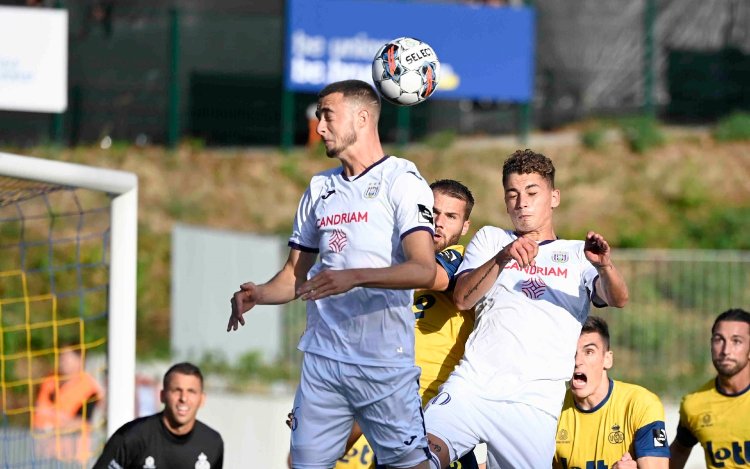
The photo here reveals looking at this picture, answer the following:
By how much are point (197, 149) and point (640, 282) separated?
25.0 ft

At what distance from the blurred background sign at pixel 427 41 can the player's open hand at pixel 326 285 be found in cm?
1356

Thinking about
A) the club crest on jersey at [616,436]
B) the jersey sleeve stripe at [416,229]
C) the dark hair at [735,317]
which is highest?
the jersey sleeve stripe at [416,229]

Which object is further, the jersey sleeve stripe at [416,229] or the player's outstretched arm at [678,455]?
the player's outstretched arm at [678,455]

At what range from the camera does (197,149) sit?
63.6 ft

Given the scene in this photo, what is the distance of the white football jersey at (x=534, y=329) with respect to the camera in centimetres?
621

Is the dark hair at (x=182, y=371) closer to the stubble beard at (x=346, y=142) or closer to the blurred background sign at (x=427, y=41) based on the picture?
the stubble beard at (x=346, y=142)

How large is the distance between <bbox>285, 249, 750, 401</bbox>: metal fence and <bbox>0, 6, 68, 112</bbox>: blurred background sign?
5.50 meters

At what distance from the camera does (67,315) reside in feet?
56.2

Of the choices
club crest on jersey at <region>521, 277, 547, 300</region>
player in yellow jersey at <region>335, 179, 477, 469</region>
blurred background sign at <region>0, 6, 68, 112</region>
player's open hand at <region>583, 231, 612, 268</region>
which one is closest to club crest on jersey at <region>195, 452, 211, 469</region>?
player in yellow jersey at <region>335, 179, 477, 469</region>

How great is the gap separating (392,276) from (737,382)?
3.37 meters

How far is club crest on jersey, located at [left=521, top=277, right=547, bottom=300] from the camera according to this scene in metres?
6.26

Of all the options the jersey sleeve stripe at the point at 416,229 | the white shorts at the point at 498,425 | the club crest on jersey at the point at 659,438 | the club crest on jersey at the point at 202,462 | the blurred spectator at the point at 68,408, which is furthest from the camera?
the blurred spectator at the point at 68,408

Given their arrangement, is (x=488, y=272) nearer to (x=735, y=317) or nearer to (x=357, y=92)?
(x=357, y=92)

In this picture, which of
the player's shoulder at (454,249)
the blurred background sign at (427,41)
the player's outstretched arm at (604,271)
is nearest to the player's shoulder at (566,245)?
the player's outstretched arm at (604,271)
